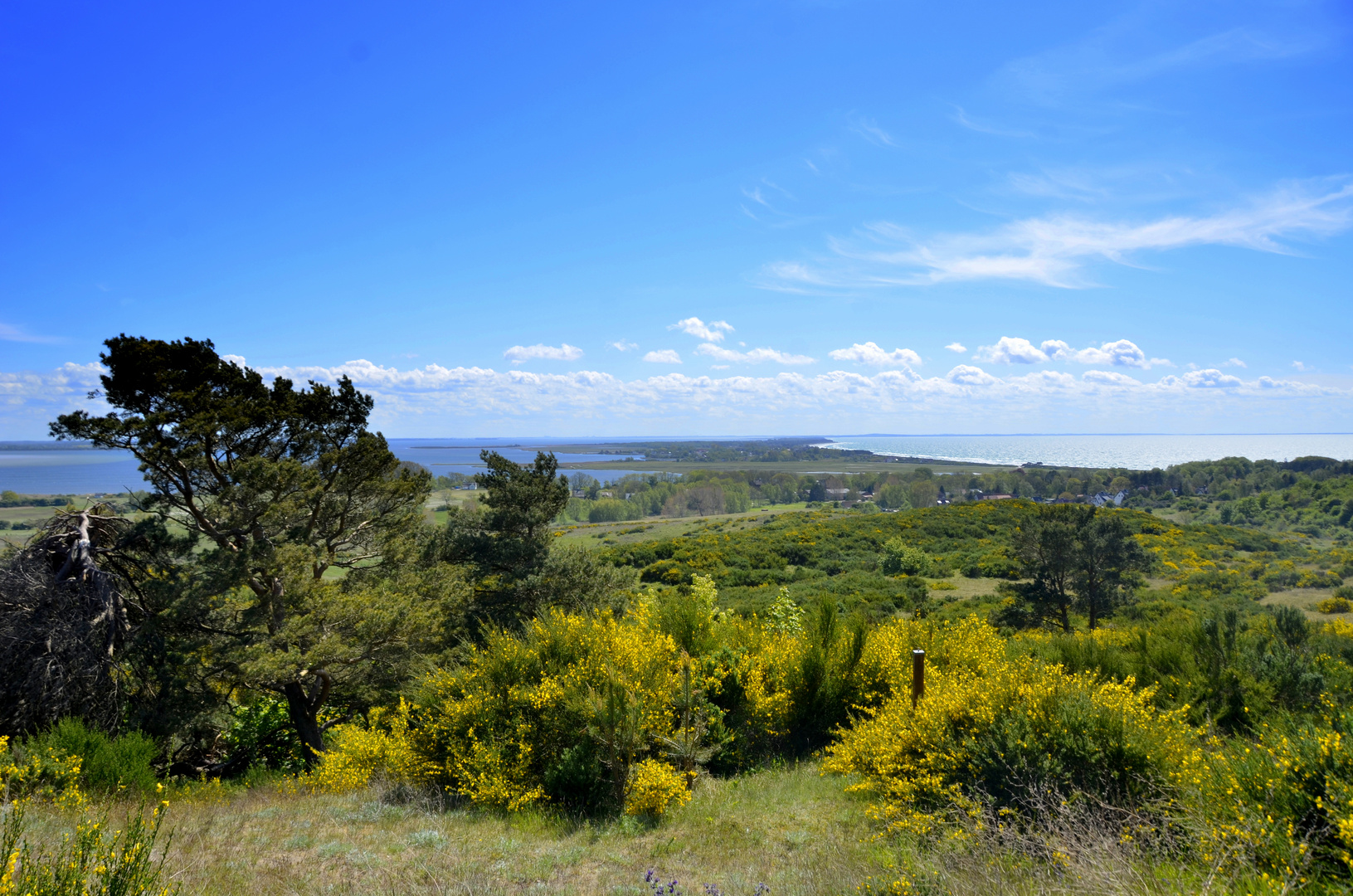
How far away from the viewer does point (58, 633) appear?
8.77 meters

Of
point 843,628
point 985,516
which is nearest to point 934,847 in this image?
point 843,628

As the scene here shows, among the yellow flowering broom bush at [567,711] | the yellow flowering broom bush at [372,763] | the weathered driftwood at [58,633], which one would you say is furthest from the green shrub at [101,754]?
the yellow flowering broom bush at [567,711]

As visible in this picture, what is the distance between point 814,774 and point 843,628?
2754mm

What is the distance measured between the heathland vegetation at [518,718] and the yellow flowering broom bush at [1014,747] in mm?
42

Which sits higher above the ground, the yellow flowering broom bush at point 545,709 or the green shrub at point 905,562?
the yellow flowering broom bush at point 545,709

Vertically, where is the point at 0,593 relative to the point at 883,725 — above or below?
above

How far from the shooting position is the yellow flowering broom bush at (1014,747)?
6.19 meters

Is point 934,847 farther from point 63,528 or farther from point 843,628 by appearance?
point 63,528

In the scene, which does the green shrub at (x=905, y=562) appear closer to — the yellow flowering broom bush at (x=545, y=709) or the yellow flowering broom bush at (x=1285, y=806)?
the yellow flowering broom bush at (x=545, y=709)

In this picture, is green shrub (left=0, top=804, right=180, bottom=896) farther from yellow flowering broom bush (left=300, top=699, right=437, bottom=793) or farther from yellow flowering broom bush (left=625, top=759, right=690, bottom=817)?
yellow flowering broom bush (left=300, top=699, right=437, bottom=793)

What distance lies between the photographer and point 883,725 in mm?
7863

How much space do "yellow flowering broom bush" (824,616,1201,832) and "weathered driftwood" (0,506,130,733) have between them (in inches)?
421

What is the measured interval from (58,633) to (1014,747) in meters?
12.6

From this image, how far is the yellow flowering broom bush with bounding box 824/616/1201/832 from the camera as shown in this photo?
20.3ft
